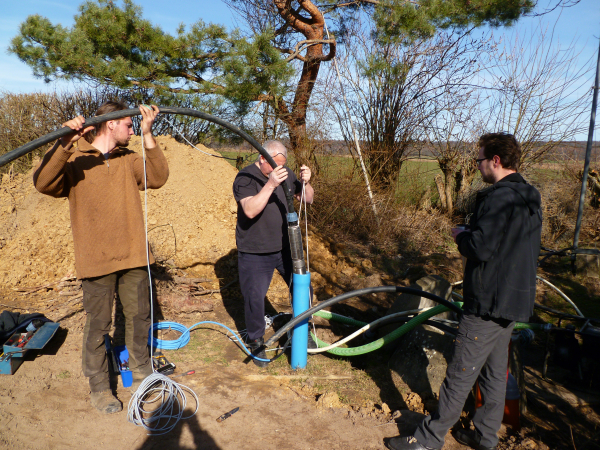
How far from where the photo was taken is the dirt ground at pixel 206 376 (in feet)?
9.04

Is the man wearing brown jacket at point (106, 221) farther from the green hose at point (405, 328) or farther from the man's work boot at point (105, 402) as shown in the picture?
the green hose at point (405, 328)

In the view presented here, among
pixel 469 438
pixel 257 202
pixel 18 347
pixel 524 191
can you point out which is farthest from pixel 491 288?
→ pixel 18 347

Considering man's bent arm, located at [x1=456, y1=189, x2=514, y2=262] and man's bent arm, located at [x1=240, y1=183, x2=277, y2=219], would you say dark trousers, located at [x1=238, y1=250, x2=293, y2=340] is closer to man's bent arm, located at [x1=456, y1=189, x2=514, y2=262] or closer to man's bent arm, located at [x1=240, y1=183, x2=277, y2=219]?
man's bent arm, located at [x1=240, y1=183, x2=277, y2=219]

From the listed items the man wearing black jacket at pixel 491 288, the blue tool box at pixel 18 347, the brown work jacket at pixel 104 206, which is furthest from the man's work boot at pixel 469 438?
the blue tool box at pixel 18 347

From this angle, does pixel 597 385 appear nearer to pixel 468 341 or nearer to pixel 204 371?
pixel 468 341

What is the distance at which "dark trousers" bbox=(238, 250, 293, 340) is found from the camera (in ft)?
12.1

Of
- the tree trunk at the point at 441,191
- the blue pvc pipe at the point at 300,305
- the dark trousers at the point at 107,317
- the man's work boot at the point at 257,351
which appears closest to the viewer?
the dark trousers at the point at 107,317

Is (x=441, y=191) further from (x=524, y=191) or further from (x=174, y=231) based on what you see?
(x=524, y=191)

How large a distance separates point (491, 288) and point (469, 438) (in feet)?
3.46

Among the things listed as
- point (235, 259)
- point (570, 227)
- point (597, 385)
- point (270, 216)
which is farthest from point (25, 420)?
point (570, 227)

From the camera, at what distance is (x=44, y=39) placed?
7109mm

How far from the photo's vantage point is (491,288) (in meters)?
2.35

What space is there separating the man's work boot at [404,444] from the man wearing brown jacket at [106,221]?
1854mm

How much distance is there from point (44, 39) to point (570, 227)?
10348mm
